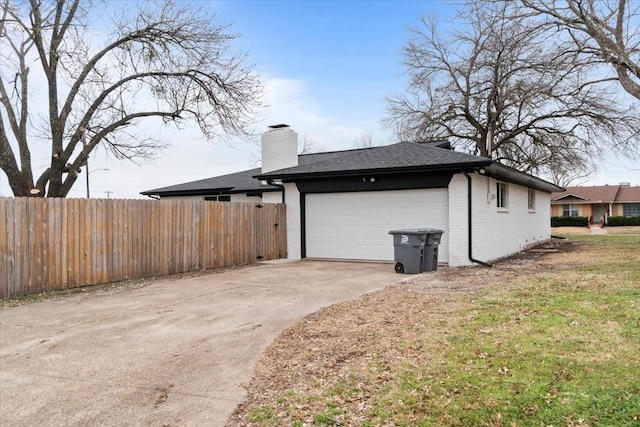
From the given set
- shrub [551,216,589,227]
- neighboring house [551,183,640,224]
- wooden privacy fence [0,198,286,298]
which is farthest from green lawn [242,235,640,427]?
neighboring house [551,183,640,224]

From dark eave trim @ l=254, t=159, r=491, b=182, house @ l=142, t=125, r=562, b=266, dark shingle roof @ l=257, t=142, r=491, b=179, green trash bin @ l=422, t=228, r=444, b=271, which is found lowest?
green trash bin @ l=422, t=228, r=444, b=271

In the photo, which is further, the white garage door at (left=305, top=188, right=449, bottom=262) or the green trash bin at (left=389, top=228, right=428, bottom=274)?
the white garage door at (left=305, top=188, right=449, bottom=262)

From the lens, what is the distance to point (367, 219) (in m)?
13.4

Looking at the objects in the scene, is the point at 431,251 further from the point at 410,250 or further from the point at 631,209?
the point at 631,209

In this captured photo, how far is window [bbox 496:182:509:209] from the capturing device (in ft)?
47.1

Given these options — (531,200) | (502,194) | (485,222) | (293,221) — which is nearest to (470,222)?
(485,222)

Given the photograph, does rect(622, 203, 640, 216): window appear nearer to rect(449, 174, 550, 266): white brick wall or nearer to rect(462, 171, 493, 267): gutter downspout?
rect(449, 174, 550, 266): white brick wall

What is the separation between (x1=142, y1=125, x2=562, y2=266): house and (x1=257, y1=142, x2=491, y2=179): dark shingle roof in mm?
29

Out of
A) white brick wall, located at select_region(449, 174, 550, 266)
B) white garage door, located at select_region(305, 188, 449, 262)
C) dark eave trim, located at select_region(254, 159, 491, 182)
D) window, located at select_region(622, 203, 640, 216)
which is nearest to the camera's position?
dark eave trim, located at select_region(254, 159, 491, 182)

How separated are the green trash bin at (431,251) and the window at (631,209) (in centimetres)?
4229

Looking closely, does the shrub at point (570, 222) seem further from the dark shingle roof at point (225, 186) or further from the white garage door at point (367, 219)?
the white garage door at point (367, 219)

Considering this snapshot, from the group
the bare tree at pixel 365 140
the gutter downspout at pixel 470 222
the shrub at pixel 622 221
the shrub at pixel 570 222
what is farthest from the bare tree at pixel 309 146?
the gutter downspout at pixel 470 222

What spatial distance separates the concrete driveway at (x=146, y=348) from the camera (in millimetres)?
3727

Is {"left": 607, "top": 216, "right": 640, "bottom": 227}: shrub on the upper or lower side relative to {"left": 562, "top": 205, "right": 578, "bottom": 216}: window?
lower
